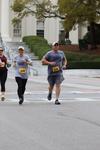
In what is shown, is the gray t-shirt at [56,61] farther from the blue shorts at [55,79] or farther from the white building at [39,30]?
the white building at [39,30]

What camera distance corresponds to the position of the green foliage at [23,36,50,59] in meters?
49.6

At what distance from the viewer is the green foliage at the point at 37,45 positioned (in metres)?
49.6

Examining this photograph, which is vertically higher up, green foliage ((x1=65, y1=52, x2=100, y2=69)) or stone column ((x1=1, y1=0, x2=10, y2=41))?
stone column ((x1=1, y1=0, x2=10, y2=41))

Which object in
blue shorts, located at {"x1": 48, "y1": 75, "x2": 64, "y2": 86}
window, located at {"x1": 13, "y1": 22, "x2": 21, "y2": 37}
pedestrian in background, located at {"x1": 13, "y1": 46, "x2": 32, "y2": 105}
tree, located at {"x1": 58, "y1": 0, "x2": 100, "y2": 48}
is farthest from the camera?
window, located at {"x1": 13, "y1": 22, "x2": 21, "y2": 37}

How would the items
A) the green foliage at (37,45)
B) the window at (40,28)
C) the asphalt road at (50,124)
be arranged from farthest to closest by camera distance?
the window at (40,28) → the green foliage at (37,45) → the asphalt road at (50,124)

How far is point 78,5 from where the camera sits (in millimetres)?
46812

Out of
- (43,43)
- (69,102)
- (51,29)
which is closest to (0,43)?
(43,43)

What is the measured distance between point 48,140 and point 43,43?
139 feet

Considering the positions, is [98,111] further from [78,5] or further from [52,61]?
[78,5]

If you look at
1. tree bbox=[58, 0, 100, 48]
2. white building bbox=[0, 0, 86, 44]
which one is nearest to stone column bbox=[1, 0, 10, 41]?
white building bbox=[0, 0, 86, 44]

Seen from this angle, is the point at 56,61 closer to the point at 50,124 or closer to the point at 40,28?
the point at 50,124

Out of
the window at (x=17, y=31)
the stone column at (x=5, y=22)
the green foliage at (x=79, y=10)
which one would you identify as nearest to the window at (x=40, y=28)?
the window at (x=17, y=31)

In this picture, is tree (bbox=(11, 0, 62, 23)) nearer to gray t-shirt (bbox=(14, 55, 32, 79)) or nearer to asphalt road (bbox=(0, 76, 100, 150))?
asphalt road (bbox=(0, 76, 100, 150))

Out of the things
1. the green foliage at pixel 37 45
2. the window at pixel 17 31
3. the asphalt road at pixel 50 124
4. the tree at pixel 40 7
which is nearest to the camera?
the asphalt road at pixel 50 124
